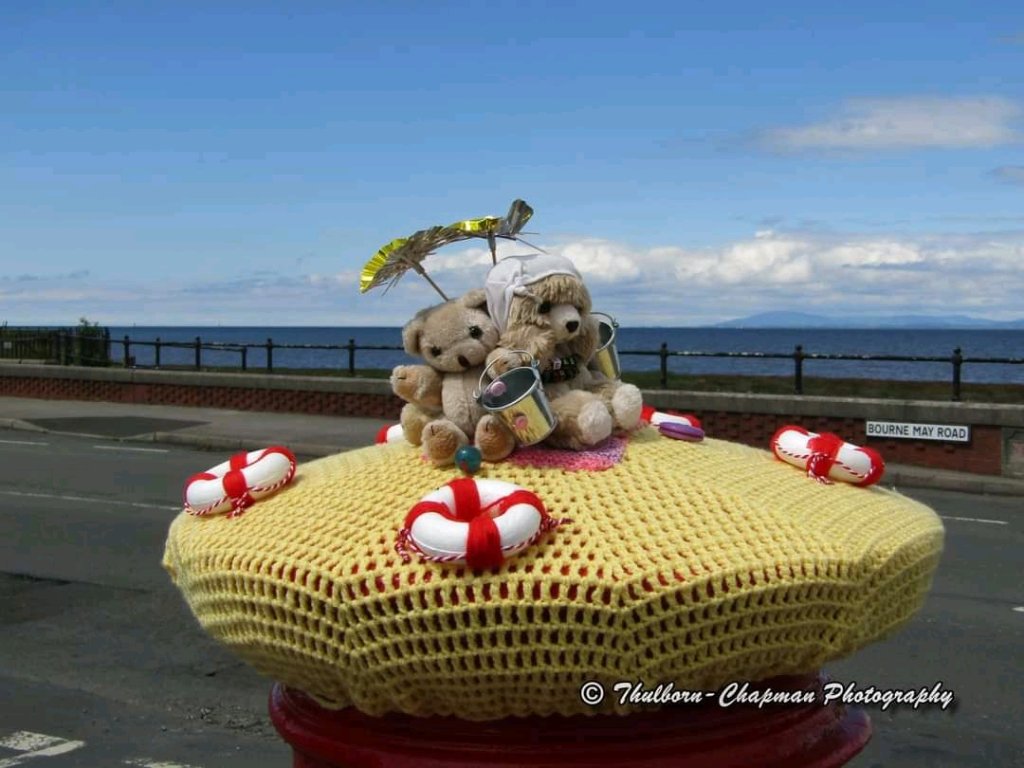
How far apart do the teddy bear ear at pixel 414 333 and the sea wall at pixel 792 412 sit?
11.8 meters

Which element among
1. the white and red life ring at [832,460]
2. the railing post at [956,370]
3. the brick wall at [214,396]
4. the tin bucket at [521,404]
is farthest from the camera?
the brick wall at [214,396]

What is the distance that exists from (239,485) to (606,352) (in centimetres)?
75

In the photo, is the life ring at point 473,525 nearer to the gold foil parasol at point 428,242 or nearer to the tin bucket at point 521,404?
the tin bucket at point 521,404

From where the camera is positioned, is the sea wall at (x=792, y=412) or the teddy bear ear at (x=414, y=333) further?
the sea wall at (x=792, y=412)

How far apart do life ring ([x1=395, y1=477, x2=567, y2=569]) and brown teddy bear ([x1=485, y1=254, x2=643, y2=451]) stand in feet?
0.89

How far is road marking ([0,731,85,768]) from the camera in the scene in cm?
475

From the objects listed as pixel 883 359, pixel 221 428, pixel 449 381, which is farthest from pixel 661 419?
pixel 221 428

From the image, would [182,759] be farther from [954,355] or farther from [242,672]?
[954,355]

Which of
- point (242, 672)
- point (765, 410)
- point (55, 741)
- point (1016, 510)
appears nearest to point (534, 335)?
point (55, 741)

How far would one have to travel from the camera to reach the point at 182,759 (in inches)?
184

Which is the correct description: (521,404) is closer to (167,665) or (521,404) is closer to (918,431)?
(167,665)

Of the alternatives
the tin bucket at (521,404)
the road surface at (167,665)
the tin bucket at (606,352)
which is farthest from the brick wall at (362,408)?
the tin bucket at (521,404)

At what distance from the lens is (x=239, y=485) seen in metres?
2.24

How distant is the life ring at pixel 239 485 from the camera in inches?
88.0
